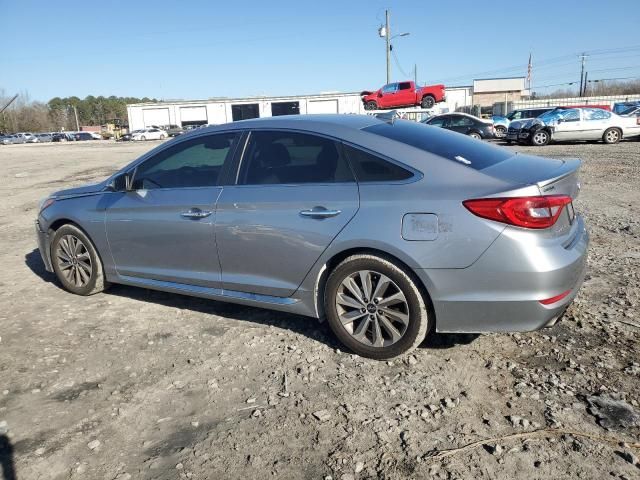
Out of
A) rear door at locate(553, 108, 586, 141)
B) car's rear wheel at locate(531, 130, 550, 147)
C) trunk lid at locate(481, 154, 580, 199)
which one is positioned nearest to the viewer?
trunk lid at locate(481, 154, 580, 199)

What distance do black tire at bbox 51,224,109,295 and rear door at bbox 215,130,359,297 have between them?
160 centimetres

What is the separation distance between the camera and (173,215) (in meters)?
4.19

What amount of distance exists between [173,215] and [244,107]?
6903 cm

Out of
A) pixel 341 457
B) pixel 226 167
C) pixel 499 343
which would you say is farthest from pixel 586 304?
pixel 226 167

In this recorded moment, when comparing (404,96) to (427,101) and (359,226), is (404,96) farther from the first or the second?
(359,226)

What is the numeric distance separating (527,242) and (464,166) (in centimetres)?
62

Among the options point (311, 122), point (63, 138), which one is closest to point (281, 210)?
point (311, 122)

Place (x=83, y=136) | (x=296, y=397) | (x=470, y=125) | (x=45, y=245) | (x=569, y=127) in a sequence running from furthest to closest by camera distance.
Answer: (x=83, y=136)
(x=470, y=125)
(x=569, y=127)
(x=45, y=245)
(x=296, y=397)

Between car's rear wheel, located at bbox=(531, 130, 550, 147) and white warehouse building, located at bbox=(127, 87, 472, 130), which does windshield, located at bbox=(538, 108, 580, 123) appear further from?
white warehouse building, located at bbox=(127, 87, 472, 130)

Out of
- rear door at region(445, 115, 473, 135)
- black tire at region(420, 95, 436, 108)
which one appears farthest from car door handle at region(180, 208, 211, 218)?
black tire at region(420, 95, 436, 108)

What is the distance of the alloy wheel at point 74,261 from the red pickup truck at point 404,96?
33050 mm

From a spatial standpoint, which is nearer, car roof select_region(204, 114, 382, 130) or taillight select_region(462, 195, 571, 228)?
taillight select_region(462, 195, 571, 228)

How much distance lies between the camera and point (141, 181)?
4.50m

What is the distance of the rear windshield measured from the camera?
3443mm
